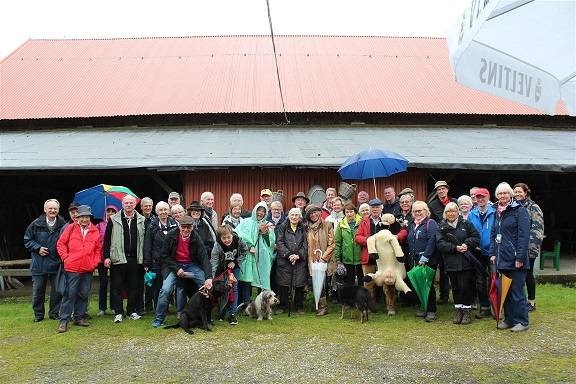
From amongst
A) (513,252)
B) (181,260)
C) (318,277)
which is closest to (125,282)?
(181,260)

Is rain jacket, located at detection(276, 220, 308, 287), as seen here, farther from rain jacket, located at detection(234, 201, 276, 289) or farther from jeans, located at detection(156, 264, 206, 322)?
jeans, located at detection(156, 264, 206, 322)

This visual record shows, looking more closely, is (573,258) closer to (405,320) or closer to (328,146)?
(328,146)

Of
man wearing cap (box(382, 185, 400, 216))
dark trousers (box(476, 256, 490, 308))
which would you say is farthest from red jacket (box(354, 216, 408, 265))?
dark trousers (box(476, 256, 490, 308))

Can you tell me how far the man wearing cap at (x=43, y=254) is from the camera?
274 inches

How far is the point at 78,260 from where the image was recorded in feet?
21.2

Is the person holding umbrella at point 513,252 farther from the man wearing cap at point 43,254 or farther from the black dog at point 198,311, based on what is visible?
the man wearing cap at point 43,254

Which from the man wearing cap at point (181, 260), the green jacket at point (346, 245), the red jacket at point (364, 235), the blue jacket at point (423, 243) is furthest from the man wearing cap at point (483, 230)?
the man wearing cap at point (181, 260)

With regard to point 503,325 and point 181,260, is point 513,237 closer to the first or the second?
point 503,325

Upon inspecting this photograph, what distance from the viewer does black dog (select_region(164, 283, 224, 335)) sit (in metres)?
6.14

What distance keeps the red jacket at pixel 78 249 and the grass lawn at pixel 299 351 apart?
0.77 meters

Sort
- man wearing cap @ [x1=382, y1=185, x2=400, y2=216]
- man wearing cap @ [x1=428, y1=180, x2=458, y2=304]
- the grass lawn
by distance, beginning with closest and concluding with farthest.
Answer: the grass lawn < man wearing cap @ [x1=428, y1=180, x2=458, y2=304] < man wearing cap @ [x1=382, y1=185, x2=400, y2=216]

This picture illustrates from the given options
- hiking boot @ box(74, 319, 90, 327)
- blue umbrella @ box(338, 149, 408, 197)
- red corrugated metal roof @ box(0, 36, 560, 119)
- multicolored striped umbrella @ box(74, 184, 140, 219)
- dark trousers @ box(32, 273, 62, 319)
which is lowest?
hiking boot @ box(74, 319, 90, 327)

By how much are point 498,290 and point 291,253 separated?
2.60m

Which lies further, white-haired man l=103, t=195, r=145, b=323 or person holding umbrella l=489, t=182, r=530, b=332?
white-haired man l=103, t=195, r=145, b=323
